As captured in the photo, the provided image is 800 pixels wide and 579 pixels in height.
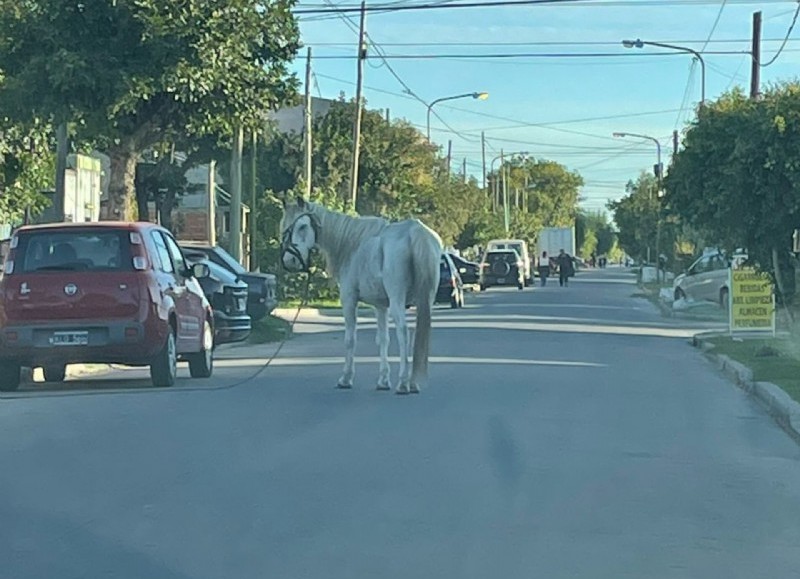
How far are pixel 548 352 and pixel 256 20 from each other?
7.13 meters

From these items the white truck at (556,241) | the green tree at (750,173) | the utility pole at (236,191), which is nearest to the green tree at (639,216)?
the white truck at (556,241)

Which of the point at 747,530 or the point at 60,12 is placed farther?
the point at 60,12

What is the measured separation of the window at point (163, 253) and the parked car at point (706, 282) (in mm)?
27105

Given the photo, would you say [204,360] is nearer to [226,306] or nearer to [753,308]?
[226,306]

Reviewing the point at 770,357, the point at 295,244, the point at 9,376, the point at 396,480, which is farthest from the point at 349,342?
the point at 770,357

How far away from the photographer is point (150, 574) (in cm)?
807

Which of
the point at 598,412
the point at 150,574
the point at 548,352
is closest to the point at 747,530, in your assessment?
the point at 150,574

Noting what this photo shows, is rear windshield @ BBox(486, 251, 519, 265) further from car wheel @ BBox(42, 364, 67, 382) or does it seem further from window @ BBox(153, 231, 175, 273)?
window @ BBox(153, 231, 175, 273)

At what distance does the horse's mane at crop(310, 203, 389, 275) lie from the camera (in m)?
18.1

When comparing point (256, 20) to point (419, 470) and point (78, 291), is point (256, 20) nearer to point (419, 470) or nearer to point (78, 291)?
point (78, 291)

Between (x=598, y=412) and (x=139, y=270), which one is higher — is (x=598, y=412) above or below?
below

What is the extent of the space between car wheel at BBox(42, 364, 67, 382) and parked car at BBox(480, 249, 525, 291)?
49.4 meters

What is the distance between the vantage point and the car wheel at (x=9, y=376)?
17.5 meters

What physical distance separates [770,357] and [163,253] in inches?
368
